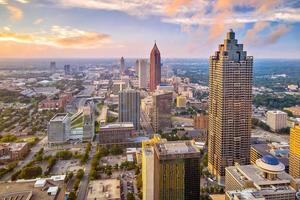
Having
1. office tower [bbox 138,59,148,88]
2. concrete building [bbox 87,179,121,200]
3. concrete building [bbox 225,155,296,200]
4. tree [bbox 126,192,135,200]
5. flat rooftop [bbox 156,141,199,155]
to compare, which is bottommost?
tree [bbox 126,192,135,200]

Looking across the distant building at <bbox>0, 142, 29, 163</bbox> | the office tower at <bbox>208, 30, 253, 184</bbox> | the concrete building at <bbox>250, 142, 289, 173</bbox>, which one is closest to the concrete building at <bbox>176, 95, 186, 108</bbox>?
the concrete building at <bbox>250, 142, 289, 173</bbox>

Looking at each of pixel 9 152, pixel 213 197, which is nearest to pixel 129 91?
pixel 9 152

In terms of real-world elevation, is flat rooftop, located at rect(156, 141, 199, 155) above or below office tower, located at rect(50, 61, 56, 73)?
below

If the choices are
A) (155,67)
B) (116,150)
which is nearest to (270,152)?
(116,150)

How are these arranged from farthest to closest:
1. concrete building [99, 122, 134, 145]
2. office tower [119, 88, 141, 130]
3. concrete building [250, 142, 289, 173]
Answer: office tower [119, 88, 141, 130], concrete building [99, 122, 134, 145], concrete building [250, 142, 289, 173]

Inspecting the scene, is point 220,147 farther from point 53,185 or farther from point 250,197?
point 53,185

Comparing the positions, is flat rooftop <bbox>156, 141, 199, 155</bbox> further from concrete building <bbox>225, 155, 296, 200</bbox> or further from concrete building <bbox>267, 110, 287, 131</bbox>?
concrete building <bbox>267, 110, 287, 131</bbox>

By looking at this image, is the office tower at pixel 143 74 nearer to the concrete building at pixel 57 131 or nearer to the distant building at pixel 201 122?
the distant building at pixel 201 122

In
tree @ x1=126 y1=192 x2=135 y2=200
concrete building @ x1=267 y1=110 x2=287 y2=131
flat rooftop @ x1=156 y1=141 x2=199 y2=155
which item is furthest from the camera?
concrete building @ x1=267 y1=110 x2=287 y2=131
